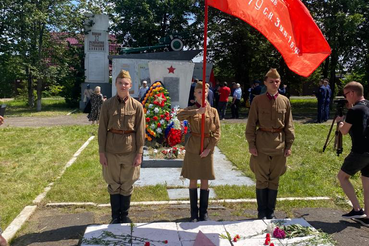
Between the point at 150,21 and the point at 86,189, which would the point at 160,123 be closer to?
the point at 86,189

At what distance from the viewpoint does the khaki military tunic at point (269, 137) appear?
4.62 meters

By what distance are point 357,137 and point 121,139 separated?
313 cm

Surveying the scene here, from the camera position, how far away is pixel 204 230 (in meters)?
4.25

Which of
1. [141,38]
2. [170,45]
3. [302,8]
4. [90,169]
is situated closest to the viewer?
[302,8]

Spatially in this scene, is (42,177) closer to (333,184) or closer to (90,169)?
(90,169)

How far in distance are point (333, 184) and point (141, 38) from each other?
22.2 m

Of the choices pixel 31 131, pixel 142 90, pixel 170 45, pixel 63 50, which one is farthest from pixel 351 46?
pixel 31 131

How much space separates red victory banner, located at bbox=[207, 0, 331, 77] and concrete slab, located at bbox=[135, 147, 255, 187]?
3.01 metres

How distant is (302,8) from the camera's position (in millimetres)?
4414

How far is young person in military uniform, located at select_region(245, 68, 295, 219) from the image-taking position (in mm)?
4609

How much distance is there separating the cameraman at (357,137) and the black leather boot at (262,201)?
1142 mm

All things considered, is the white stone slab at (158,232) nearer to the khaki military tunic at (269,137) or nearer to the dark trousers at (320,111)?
the khaki military tunic at (269,137)

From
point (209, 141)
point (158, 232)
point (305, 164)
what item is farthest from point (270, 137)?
point (305, 164)

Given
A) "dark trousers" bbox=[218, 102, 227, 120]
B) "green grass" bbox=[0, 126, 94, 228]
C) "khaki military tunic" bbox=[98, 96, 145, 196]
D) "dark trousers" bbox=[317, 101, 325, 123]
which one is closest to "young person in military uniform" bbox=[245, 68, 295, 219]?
"khaki military tunic" bbox=[98, 96, 145, 196]
